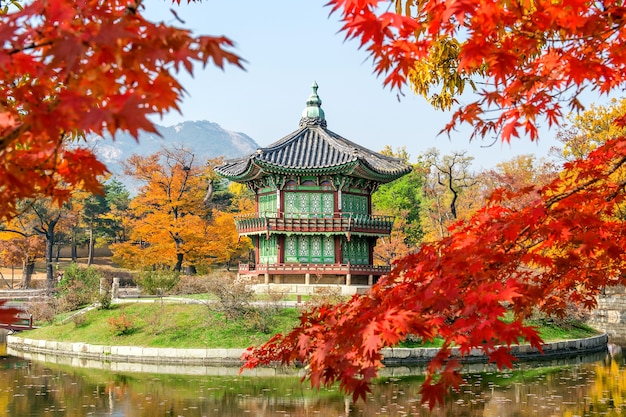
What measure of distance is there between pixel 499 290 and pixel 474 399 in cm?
1058

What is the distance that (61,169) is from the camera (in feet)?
10.8

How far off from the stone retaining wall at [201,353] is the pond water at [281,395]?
1893 mm

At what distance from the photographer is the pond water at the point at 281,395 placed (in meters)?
12.5

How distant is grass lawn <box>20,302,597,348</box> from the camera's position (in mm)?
20266

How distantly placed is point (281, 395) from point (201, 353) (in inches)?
222

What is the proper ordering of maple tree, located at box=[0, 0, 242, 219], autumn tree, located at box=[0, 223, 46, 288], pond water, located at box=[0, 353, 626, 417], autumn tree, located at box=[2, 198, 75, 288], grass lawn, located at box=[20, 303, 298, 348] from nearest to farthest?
1. maple tree, located at box=[0, 0, 242, 219]
2. pond water, located at box=[0, 353, 626, 417]
3. grass lawn, located at box=[20, 303, 298, 348]
4. autumn tree, located at box=[2, 198, 75, 288]
5. autumn tree, located at box=[0, 223, 46, 288]

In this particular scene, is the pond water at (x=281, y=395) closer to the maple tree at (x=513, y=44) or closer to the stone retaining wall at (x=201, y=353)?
the stone retaining wall at (x=201, y=353)

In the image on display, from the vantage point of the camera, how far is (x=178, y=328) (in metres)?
21.1

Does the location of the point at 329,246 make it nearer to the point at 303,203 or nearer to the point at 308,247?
the point at 308,247

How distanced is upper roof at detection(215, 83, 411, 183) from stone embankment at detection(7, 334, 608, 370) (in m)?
9.97

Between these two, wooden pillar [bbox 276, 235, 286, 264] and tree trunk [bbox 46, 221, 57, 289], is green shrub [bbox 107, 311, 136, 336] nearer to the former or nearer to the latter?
wooden pillar [bbox 276, 235, 286, 264]

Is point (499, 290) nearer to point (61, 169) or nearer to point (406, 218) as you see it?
point (61, 169)

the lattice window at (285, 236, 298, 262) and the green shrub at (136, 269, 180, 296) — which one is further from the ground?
the lattice window at (285, 236, 298, 262)

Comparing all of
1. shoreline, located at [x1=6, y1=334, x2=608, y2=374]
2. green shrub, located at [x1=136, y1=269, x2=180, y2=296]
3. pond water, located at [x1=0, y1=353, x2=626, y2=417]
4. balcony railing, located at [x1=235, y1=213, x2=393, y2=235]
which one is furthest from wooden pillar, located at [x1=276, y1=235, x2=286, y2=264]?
pond water, located at [x1=0, y1=353, x2=626, y2=417]
